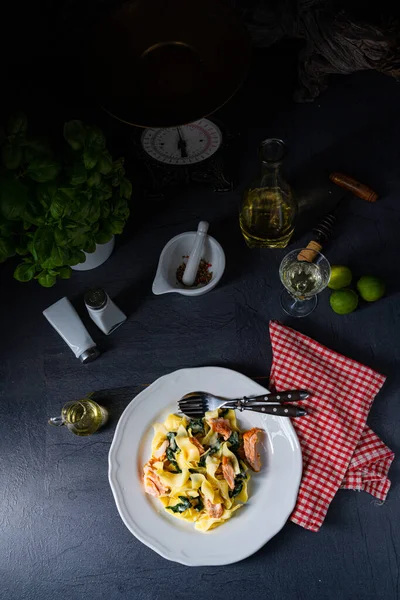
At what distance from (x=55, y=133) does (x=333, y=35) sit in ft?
2.65

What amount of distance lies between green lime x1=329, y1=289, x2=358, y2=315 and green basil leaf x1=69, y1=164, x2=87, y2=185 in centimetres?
76

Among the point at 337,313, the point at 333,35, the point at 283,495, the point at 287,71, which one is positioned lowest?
the point at 283,495


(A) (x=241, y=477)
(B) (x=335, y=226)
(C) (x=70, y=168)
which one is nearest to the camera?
(C) (x=70, y=168)

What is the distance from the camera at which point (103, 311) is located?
1.59 meters

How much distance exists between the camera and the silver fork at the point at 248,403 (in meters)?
1.52

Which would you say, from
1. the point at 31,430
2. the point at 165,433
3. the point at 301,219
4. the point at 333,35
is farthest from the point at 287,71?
the point at 31,430

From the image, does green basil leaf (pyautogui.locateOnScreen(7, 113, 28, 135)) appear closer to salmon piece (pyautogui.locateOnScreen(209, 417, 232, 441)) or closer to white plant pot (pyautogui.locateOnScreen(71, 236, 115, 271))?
white plant pot (pyautogui.locateOnScreen(71, 236, 115, 271))

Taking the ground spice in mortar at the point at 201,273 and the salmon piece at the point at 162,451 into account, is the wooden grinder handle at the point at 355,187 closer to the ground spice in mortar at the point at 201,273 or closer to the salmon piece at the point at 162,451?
the ground spice in mortar at the point at 201,273

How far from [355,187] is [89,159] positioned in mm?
832

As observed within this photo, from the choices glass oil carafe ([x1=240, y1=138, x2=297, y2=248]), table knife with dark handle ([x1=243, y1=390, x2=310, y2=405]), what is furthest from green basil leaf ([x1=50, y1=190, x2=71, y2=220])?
table knife with dark handle ([x1=243, y1=390, x2=310, y2=405])

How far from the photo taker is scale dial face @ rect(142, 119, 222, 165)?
5.16 ft

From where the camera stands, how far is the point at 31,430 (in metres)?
1.64

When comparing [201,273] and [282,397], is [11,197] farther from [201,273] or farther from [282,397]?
[282,397]

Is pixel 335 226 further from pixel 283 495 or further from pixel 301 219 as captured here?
pixel 283 495
